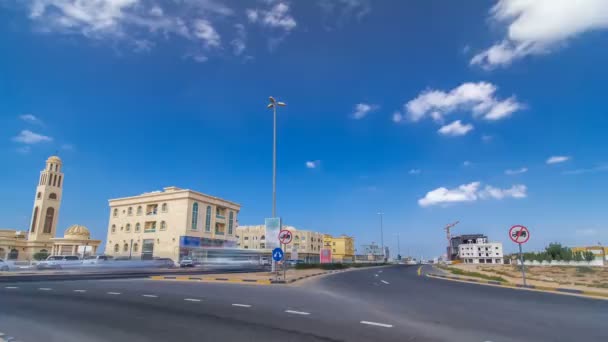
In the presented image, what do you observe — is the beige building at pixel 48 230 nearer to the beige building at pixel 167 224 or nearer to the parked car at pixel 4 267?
the beige building at pixel 167 224

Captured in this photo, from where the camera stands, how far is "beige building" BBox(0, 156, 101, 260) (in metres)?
65.8

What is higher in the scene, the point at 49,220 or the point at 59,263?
the point at 49,220

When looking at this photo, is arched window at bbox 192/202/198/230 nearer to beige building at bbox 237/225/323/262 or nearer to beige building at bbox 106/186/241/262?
beige building at bbox 106/186/241/262

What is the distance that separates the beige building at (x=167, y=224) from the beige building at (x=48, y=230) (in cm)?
679

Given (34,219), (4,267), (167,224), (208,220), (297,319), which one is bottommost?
(4,267)

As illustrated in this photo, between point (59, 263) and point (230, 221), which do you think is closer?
point (59, 263)

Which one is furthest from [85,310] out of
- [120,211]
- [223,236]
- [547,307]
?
[120,211]

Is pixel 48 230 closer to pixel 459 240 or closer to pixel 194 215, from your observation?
pixel 194 215

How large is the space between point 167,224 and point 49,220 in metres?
27.9

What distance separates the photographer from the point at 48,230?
70562mm

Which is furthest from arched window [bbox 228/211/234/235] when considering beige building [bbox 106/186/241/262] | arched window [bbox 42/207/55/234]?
arched window [bbox 42/207/55/234]

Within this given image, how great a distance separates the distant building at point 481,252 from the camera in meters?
123

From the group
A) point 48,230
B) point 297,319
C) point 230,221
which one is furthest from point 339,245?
point 297,319

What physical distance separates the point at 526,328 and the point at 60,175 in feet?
289
